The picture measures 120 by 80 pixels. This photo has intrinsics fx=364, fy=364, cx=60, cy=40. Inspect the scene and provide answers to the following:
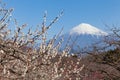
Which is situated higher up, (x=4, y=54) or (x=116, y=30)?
(x=116, y=30)

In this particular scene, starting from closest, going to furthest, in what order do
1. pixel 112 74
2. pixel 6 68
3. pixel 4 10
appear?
1. pixel 6 68
2. pixel 4 10
3. pixel 112 74

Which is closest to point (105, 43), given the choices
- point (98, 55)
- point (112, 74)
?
point (98, 55)

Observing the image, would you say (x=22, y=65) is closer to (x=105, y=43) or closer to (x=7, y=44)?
(x=7, y=44)

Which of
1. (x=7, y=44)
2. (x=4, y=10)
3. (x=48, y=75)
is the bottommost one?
(x=48, y=75)

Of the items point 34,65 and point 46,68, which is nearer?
point 34,65

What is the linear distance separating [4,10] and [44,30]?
0.69 m

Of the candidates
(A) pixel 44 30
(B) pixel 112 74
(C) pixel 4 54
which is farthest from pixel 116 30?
(C) pixel 4 54

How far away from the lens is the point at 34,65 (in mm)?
4828

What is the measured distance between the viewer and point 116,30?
13148mm

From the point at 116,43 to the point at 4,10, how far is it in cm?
796

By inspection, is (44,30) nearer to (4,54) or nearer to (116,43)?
(4,54)

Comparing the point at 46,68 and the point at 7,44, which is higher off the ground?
the point at 7,44

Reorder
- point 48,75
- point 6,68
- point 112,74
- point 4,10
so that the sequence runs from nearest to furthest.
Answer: point 6,68, point 48,75, point 4,10, point 112,74

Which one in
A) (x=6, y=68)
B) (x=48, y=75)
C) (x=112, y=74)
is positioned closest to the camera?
(x=6, y=68)
